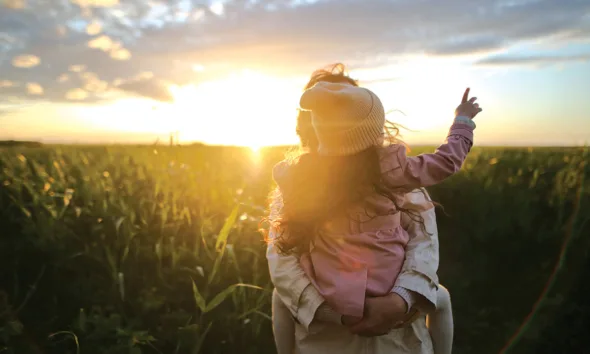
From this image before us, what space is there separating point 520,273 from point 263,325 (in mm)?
2298

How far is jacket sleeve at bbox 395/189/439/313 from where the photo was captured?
1.86 m

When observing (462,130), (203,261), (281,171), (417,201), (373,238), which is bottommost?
(203,261)

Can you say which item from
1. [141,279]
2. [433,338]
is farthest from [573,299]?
[141,279]

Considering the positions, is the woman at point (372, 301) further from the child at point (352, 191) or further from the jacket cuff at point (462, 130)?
the jacket cuff at point (462, 130)

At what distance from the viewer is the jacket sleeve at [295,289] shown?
1.89 metres

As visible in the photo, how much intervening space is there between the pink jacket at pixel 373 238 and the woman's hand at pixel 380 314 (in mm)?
37

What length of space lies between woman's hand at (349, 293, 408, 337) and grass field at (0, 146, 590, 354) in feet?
3.68

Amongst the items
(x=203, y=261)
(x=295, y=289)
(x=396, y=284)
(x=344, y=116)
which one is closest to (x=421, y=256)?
(x=396, y=284)

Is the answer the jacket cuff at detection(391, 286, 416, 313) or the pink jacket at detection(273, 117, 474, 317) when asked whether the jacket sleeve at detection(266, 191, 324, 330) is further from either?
the jacket cuff at detection(391, 286, 416, 313)

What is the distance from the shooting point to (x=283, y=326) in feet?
6.94

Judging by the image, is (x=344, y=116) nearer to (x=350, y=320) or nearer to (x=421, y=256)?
(x=421, y=256)

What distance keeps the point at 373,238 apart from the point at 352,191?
193mm

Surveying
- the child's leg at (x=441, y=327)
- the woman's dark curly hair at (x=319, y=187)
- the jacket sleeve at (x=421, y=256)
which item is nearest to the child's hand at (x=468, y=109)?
the woman's dark curly hair at (x=319, y=187)

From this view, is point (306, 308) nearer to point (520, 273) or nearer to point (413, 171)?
point (413, 171)
